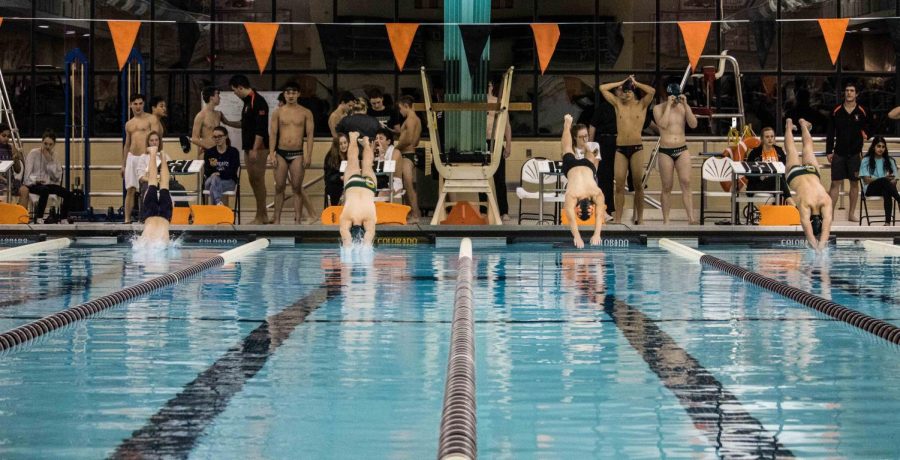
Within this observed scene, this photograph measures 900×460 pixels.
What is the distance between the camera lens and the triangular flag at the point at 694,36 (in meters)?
13.8

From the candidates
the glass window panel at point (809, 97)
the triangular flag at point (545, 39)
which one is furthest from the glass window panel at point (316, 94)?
the glass window panel at point (809, 97)

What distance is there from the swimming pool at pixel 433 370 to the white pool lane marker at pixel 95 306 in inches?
3.1

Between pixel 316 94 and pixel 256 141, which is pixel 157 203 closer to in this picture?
pixel 256 141

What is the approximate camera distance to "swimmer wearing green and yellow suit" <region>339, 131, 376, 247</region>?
416 inches

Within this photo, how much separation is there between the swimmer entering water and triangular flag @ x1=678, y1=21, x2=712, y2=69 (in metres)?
5.67

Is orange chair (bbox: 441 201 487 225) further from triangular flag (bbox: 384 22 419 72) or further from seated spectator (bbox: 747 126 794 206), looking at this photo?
seated spectator (bbox: 747 126 794 206)

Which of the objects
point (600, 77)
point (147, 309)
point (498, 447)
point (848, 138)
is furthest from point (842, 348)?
point (600, 77)

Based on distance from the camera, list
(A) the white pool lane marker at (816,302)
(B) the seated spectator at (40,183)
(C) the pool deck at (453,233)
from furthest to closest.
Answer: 1. (B) the seated spectator at (40,183)
2. (C) the pool deck at (453,233)
3. (A) the white pool lane marker at (816,302)

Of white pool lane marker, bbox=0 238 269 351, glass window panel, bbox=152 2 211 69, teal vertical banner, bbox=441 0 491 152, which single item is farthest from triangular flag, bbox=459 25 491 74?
glass window panel, bbox=152 2 211 69

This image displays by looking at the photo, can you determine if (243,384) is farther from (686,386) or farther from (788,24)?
(788,24)

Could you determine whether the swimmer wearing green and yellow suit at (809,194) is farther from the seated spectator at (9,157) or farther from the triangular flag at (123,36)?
the seated spectator at (9,157)

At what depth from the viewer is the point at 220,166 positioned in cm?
1469

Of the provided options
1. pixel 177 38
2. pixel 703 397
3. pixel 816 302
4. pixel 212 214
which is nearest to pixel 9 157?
pixel 212 214

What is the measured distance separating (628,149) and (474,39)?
2008mm
